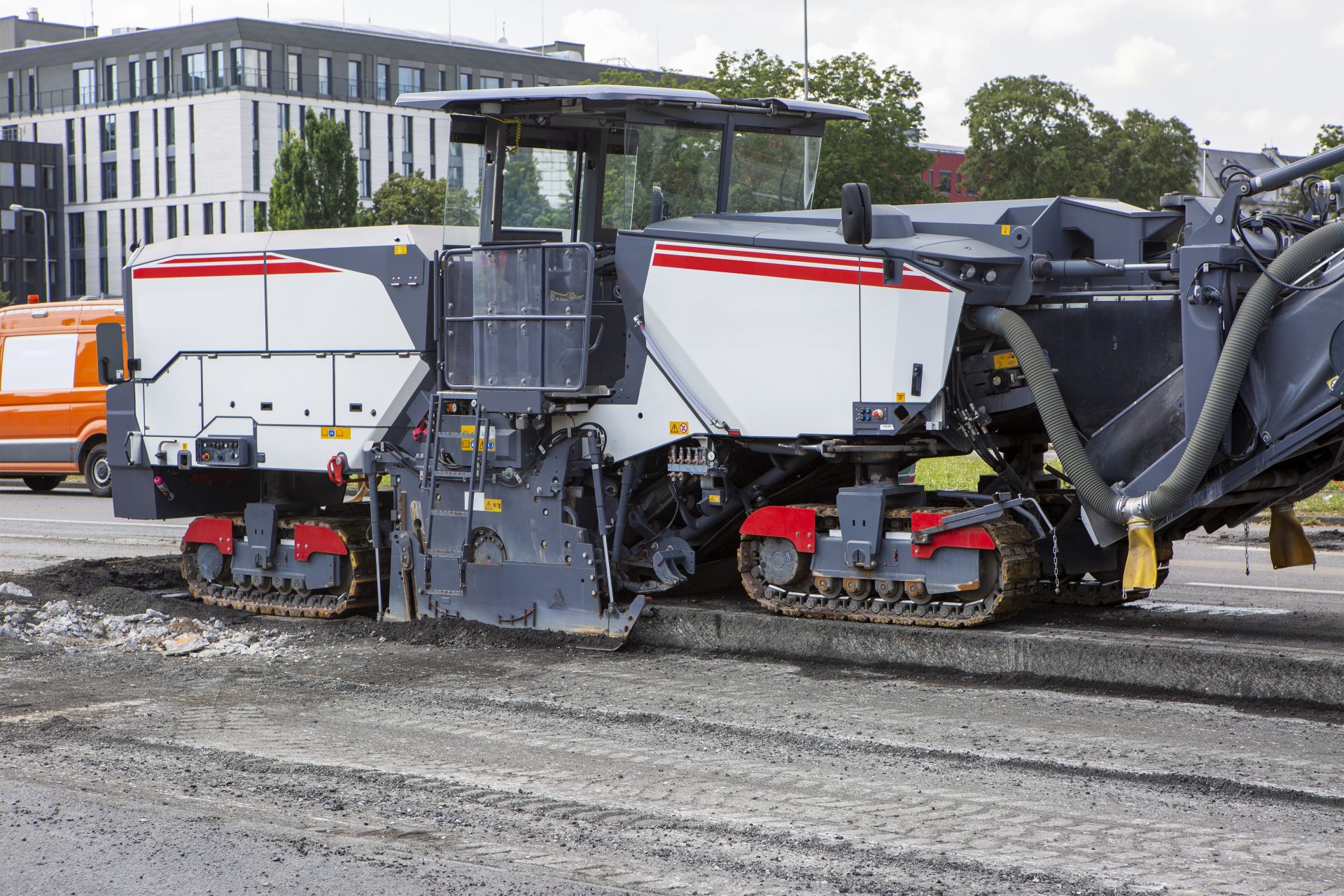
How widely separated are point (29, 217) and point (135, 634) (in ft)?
249

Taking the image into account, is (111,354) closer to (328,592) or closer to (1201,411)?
(328,592)

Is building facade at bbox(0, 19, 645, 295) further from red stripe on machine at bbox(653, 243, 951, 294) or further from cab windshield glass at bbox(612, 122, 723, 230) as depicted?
red stripe on machine at bbox(653, 243, 951, 294)

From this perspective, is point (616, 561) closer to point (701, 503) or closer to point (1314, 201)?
point (701, 503)

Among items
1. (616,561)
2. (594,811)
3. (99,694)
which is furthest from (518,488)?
(594,811)

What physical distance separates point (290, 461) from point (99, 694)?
2786 mm

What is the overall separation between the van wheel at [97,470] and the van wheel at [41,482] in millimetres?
2151

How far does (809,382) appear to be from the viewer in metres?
8.71

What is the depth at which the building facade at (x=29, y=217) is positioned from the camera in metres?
77.7

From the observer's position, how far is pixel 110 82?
7744 cm

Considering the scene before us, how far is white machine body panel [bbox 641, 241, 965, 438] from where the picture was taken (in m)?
8.35

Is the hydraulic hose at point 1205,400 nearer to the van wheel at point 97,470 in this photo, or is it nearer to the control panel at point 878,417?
the control panel at point 878,417

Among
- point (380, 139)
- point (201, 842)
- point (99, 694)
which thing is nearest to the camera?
point (201, 842)

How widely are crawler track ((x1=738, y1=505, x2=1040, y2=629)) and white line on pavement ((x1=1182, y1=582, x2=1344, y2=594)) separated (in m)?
3.37

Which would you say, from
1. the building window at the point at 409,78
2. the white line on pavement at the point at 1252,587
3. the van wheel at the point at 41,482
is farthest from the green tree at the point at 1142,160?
the white line on pavement at the point at 1252,587
